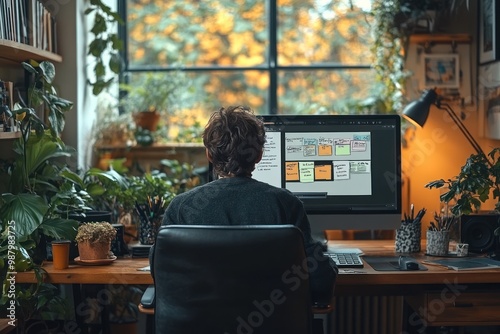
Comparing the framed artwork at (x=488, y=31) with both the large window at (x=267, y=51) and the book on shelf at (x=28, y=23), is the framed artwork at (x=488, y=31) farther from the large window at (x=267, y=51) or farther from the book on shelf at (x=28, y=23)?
the book on shelf at (x=28, y=23)

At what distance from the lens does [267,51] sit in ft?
14.2

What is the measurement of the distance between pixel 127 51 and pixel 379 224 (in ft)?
6.66

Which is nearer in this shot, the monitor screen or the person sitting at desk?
the person sitting at desk

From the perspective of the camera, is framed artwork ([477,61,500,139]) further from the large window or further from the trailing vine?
the large window

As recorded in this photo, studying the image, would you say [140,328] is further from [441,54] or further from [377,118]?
[441,54]

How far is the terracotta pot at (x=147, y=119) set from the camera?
405cm

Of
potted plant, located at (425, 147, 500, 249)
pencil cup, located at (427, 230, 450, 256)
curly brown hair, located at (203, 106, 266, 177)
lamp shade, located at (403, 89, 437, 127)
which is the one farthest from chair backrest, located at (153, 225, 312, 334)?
lamp shade, located at (403, 89, 437, 127)

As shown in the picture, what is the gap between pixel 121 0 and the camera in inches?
170

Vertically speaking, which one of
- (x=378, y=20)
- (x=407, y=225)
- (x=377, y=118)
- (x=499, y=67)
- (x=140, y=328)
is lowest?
(x=140, y=328)

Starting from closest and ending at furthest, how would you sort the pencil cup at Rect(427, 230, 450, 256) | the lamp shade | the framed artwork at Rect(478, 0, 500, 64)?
the pencil cup at Rect(427, 230, 450, 256) → the lamp shade → the framed artwork at Rect(478, 0, 500, 64)

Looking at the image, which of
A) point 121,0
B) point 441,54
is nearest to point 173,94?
point 121,0

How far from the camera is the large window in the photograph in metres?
4.30

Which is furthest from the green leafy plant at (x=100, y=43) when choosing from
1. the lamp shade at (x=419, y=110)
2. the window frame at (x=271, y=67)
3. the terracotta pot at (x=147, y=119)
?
the lamp shade at (x=419, y=110)

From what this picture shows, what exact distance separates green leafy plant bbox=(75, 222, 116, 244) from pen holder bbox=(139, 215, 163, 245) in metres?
0.24
